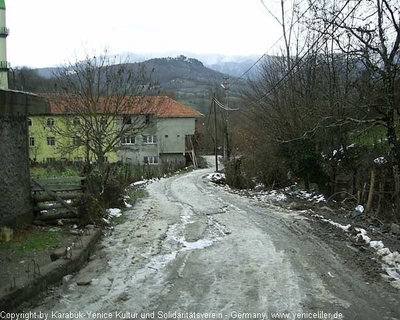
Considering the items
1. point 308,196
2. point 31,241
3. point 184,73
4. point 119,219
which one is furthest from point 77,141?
point 184,73

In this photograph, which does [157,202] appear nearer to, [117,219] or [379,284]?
[117,219]

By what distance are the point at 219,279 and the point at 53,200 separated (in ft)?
17.9

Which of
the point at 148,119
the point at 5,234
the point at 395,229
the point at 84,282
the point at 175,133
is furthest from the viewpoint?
the point at 175,133

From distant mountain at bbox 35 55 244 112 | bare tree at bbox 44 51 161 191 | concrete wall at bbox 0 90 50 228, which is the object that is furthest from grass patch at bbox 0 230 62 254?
distant mountain at bbox 35 55 244 112

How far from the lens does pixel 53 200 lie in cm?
1037

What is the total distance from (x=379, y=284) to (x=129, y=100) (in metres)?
15.3

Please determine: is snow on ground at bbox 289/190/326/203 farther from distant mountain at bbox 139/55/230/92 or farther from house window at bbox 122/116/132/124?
distant mountain at bbox 139/55/230/92

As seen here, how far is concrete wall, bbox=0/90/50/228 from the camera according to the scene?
8852 millimetres

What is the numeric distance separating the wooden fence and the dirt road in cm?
123

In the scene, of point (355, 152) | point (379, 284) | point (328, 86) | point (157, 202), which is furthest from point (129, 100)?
point (379, 284)

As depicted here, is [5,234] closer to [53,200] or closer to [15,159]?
[15,159]

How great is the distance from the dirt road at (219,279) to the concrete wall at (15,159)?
1.98 metres

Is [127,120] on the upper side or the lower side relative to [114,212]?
upper

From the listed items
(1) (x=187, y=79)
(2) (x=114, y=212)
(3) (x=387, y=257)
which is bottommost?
(3) (x=387, y=257)
